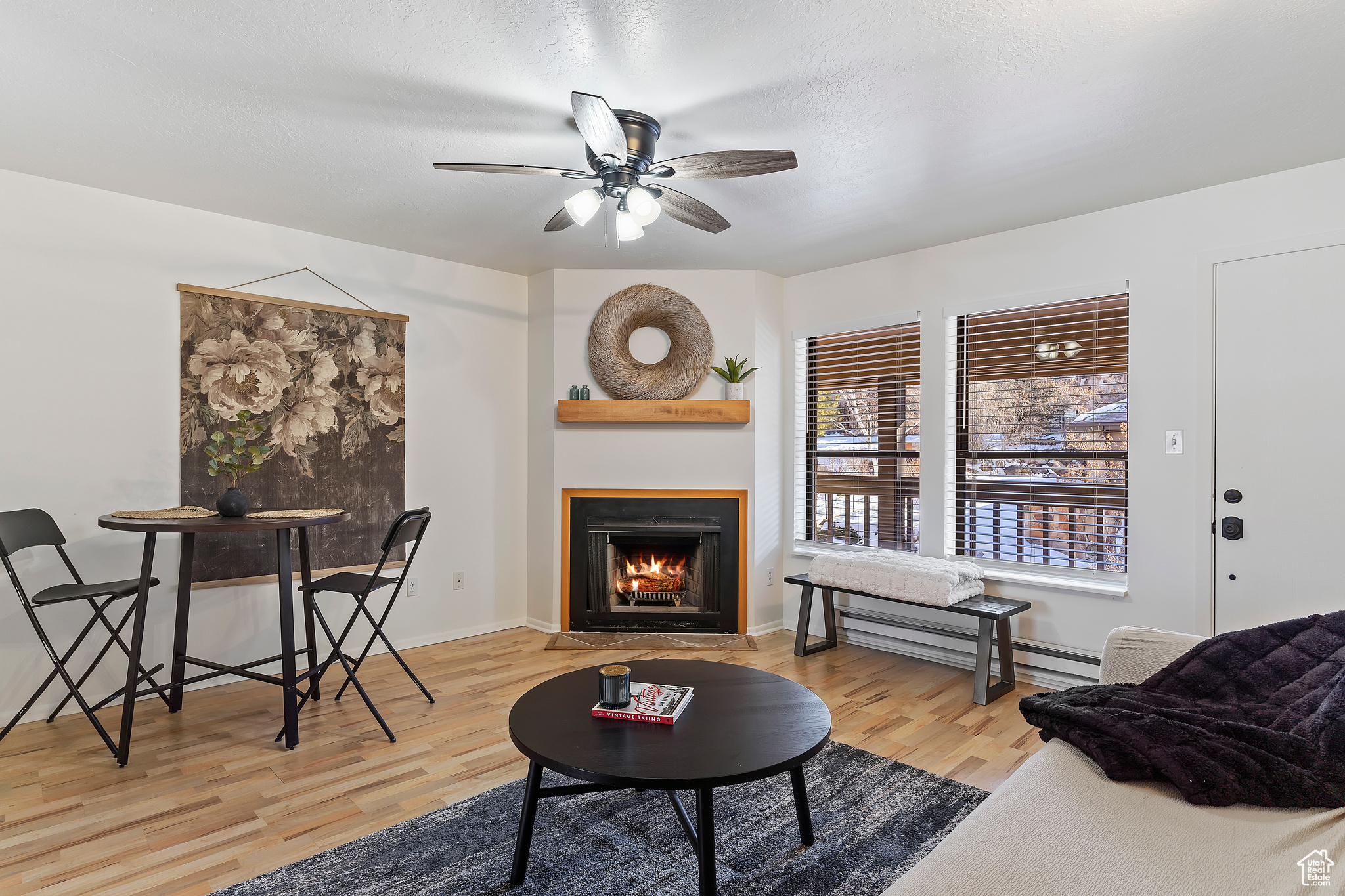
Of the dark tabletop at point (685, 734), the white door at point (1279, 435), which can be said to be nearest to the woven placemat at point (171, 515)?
the dark tabletop at point (685, 734)

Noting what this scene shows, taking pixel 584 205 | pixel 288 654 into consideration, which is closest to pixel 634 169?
pixel 584 205

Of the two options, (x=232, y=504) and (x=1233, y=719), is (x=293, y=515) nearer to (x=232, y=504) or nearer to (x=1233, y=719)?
(x=232, y=504)

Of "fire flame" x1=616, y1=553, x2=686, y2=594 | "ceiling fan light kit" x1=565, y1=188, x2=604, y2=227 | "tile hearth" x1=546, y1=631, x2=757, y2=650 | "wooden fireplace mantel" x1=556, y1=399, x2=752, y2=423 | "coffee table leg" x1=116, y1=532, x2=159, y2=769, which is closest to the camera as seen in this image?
"ceiling fan light kit" x1=565, y1=188, x2=604, y2=227

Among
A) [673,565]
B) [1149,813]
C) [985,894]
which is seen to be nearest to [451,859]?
[985,894]

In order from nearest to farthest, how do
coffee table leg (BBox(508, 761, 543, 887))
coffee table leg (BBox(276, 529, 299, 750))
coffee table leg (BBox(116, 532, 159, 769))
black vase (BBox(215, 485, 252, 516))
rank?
1. coffee table leg (BBox(508, 761, 543, 887))
2. coffee table leg (BBox(116, 532, 159, 769))
3. coffee table leg (BBox(276, 529, 299, 750))
4. black vase (BBox(215, 485, 252, 516))

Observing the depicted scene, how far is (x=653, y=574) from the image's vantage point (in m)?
4.62

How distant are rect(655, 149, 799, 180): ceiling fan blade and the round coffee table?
1624mm

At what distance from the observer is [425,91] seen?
2342 mm

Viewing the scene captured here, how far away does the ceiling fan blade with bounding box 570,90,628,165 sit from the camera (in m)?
1.95

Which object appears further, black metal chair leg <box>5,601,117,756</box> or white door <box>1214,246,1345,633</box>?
white door <box>1214,246,1345,633</box>

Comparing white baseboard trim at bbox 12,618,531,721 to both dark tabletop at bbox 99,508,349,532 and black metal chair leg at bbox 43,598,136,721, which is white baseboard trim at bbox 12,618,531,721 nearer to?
black metal chair leg at bbox 43,598,136,721

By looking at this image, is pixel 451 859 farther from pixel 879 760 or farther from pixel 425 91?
pixel 425 91

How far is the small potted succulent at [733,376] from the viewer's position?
14.8 feet

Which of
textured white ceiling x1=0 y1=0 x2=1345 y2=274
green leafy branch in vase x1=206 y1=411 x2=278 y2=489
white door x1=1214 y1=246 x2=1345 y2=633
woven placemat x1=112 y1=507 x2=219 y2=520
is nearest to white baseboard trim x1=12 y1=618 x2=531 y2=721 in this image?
woven placemat x1=112 y1=507 x2=219 y2=520
